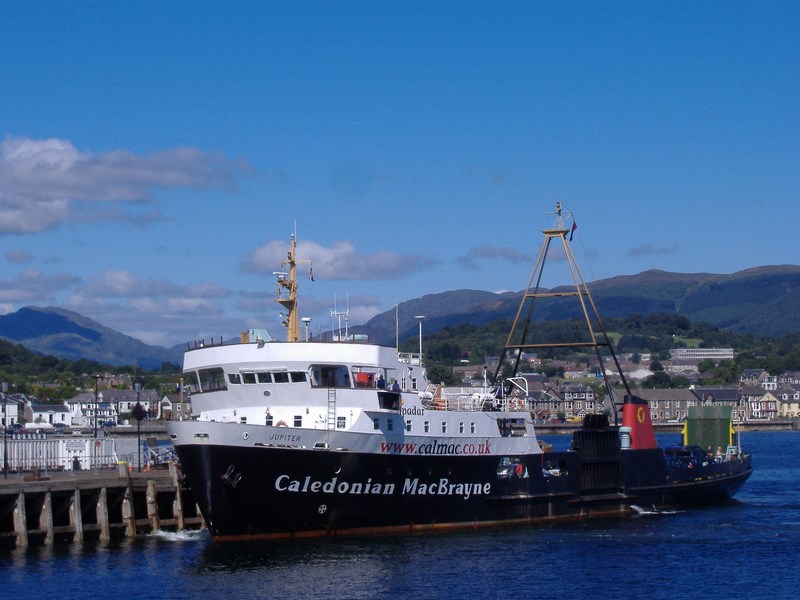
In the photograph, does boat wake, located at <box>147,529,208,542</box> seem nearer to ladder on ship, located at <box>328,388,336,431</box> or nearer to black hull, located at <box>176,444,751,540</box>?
black hull, located at <box>176,444,751,540</box>

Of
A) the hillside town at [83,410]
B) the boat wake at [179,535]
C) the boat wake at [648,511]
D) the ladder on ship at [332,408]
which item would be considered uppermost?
the ladder on ship at [332,408]

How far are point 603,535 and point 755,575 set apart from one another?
26.0 feet

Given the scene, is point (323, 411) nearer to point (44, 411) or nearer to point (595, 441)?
point (595, 441)

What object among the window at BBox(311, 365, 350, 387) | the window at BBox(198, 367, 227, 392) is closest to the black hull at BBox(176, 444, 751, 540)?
the window at BBox(311, 365, 350, 387)

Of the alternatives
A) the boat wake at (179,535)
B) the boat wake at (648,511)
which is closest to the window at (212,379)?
the boat wake at (179,535)

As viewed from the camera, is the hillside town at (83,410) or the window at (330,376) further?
the hillside town at (83,410)

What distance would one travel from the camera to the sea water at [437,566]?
110ft

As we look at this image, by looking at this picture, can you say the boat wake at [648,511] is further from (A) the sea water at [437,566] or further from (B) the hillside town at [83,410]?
(B) the hillside town at [83,410]

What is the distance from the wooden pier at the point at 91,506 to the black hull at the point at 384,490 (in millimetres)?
4543

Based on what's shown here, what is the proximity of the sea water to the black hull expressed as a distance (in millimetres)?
733

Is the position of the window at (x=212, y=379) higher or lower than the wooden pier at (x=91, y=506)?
higher

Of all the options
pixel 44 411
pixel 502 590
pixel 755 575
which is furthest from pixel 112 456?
pixel 44 411

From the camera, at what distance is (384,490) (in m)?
40.7

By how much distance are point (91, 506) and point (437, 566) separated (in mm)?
13296
